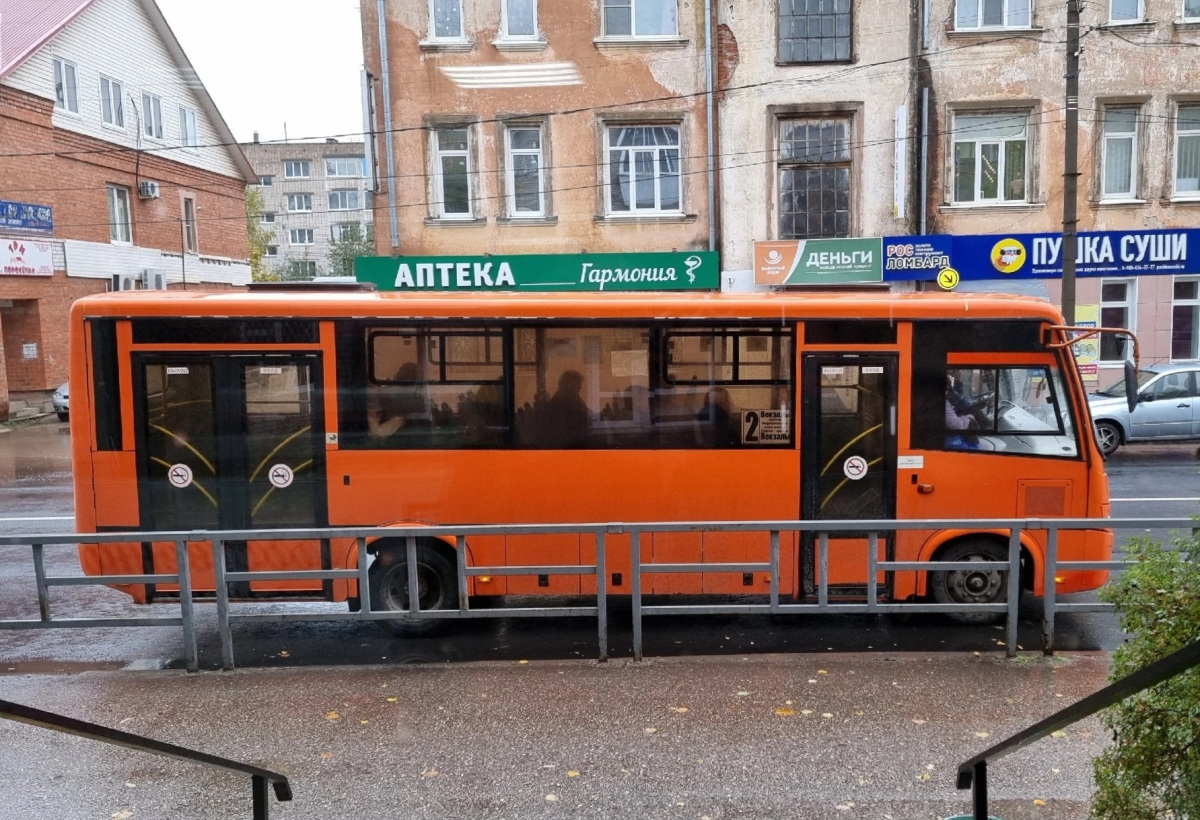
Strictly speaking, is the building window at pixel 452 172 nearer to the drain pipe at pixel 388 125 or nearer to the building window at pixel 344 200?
the drain pipe at pixel 388 125

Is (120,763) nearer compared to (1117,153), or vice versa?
(120,763)

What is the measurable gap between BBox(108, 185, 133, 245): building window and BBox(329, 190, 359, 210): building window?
4900 centimetres

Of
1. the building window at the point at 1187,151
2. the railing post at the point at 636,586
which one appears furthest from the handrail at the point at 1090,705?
the building window at the point at 1187,151

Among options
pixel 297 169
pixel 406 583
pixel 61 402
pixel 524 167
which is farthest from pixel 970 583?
pixel 297 169

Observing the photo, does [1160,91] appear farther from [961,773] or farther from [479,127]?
[961,773]

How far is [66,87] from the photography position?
25234 millimetres

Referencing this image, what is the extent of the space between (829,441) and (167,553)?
5480 mm

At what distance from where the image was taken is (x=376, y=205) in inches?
768

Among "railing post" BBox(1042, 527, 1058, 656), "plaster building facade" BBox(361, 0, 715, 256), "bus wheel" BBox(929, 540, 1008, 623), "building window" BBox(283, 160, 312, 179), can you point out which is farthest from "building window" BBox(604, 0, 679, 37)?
"building window" BBox(283, 160, 312, 179)

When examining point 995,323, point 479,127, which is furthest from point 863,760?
point 479,127

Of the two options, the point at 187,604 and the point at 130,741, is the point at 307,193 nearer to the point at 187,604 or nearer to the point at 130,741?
the point at 187,604

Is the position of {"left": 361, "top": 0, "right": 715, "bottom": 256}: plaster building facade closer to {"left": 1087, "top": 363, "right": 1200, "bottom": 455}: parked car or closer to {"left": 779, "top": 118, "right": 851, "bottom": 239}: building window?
{"left": 779, "top": 118, "right": 851, "bottom": 239}: building window

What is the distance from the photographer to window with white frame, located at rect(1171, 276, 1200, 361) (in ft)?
64.2

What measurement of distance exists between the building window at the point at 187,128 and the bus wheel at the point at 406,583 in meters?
29.0
